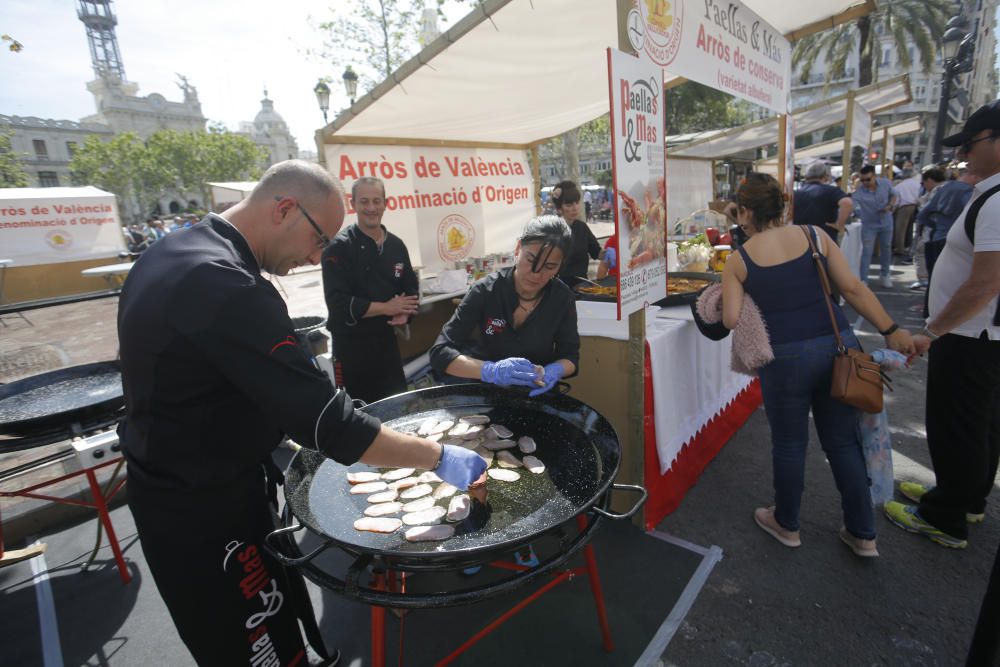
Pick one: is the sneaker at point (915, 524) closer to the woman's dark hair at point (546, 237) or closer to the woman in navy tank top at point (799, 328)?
the woman in navy tank top at point (799, 328)

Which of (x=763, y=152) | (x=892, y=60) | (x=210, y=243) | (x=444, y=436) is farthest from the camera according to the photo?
(x=892, y=60)

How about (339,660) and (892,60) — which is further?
(892,60)

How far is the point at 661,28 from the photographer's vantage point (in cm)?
225

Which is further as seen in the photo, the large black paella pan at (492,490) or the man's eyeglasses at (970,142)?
the man's eyeglasses at (970,142)

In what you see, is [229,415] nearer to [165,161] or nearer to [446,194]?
[446,194]

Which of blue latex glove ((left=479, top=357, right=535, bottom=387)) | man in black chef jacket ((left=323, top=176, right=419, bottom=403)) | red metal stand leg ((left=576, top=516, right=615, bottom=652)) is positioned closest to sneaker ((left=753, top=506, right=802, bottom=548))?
red metal stand leg ((left=576, top=516, right=615, bottom=652))

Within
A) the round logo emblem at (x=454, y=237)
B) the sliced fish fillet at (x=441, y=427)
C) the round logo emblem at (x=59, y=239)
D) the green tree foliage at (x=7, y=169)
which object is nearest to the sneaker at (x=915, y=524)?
the sliced fish fillet at (x=441, y=427)

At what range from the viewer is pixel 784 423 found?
90.6 inches

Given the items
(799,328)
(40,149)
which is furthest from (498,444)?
(40,149)

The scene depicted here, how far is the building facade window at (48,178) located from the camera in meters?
54.4

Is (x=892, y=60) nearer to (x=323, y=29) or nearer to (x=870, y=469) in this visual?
(x=323, y=29)

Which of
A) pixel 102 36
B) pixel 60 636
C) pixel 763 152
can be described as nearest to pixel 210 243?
pixel 60 636

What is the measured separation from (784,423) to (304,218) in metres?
2.32

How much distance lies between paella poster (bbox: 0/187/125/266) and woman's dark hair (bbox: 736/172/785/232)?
1589 cm
